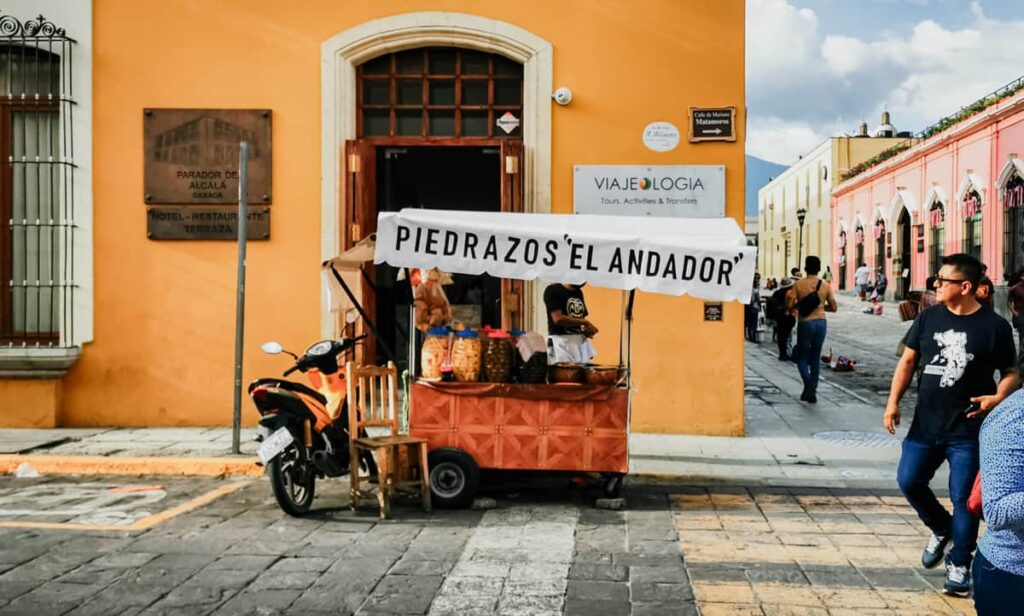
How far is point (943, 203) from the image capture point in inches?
1334

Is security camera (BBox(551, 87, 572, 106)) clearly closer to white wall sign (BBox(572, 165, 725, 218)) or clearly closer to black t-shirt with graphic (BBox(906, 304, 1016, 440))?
white wall sign (BBox(572, 165, 725, 218))

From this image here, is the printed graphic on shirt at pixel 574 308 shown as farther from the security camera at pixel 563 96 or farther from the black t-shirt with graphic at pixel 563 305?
the security camera at pixel 563 96

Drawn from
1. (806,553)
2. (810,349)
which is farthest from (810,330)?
(806,553)

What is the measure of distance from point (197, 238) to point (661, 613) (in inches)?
293

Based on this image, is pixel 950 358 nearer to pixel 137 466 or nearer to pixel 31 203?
pixel 137 466

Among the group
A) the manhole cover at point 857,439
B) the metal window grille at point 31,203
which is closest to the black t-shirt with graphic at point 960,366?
the manhole cover at point 857,439

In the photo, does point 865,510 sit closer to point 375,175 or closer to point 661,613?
point 661,613

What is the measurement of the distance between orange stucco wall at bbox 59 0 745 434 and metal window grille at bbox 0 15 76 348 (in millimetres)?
479

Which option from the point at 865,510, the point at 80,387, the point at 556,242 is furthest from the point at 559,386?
the point at 80,387

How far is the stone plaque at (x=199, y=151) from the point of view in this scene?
34.2 ft

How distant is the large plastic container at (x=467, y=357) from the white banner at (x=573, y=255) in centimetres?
60

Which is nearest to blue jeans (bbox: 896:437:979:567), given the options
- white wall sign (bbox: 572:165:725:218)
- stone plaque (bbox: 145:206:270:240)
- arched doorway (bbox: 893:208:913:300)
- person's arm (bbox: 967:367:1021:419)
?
person's arm (bbox: 967:367:1021:419)

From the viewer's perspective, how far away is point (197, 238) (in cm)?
1048

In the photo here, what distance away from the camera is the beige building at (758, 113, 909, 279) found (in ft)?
174
